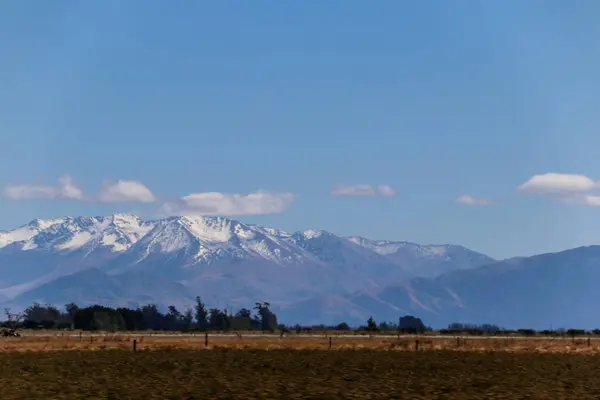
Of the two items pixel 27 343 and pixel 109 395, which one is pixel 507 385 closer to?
pixel 109 395

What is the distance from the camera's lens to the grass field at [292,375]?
174 feet

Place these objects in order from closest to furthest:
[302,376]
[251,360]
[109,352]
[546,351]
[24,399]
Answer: [24,399], [302,376], [251,360], [109,352], [546,351]

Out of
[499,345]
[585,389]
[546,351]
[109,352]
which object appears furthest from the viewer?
[499,345]

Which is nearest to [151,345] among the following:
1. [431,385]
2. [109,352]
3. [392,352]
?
[109,352]

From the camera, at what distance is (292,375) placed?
64125 mm

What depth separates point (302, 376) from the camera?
208 ft

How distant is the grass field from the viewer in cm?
5312

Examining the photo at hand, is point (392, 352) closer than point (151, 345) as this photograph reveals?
Yes

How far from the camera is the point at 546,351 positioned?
101 meters

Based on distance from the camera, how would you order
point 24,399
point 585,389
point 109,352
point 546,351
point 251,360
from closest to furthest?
point 24,399, point 585,389, point 251,360, point 109,352, point 546,351

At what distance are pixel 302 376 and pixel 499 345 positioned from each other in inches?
2023

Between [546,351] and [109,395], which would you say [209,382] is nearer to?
[109,395]

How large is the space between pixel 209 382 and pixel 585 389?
20091mm

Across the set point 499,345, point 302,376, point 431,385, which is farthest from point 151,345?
point 431,385
